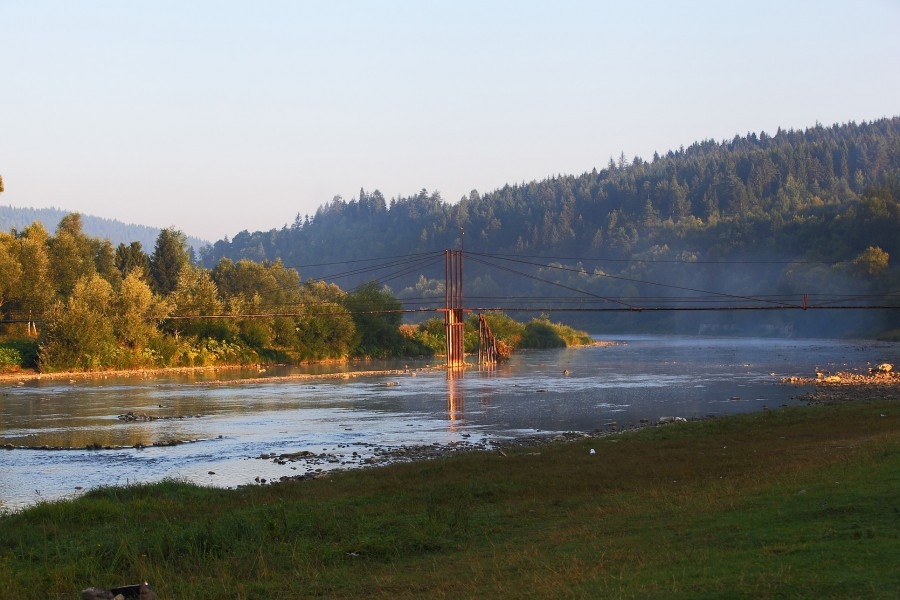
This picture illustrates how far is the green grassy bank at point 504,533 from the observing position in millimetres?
10250

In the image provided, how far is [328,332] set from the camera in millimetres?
91375

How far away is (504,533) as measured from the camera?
14.4m

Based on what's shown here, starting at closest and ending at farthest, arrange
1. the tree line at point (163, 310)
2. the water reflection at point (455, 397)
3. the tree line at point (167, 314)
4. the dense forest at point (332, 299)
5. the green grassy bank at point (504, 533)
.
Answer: the green grassy bank at point (504, 533)
the water reflection at point (455, 397)
the tree line at point (167, 314)
the tree line at point (163, 310)
the dense forest at point (332, 299)

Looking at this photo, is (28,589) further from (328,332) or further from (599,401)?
(328,332)

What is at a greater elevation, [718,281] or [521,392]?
[718,281]

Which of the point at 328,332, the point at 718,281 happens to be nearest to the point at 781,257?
the point at 718,281

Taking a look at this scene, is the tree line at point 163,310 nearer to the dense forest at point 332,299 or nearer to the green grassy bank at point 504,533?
Result: the dense forest at point 332,299

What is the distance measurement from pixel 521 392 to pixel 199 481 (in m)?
29.9

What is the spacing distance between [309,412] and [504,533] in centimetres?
2908

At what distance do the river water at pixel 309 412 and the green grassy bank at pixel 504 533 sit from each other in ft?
17.9

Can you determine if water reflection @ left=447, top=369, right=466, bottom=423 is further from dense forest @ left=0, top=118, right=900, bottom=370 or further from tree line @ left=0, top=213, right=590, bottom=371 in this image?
tree line @ left=0, top=213, right=590, bottom=371

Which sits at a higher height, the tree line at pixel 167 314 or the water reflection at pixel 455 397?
the tree line at pixel 167 314

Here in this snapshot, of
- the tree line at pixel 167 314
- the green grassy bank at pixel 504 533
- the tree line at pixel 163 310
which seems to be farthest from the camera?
the tree line at pixel 163 310

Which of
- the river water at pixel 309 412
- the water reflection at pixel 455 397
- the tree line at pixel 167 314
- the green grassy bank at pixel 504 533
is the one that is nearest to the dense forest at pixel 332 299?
the tree line at pixel 167 314
